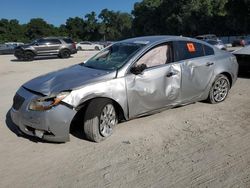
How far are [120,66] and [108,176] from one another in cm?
205

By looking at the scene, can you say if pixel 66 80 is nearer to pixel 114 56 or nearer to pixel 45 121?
pixel 45 121

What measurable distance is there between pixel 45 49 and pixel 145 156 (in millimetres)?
20783

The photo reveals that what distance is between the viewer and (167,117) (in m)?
6.01

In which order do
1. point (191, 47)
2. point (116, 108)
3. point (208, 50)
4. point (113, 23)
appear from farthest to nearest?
point (113, 23), point (208, 50), point (191, 47), point (116, 108)

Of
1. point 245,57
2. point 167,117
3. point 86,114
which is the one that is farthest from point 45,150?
point 245,57

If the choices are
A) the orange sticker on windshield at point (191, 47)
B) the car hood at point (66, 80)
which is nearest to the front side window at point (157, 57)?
the orange sticker on windshield at point (191, 47)

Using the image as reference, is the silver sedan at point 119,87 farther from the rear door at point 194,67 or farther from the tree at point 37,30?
the tree at point 37,30

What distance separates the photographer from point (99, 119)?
480 centimetres

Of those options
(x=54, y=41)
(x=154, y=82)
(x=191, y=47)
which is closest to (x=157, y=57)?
(x=154, y=82)

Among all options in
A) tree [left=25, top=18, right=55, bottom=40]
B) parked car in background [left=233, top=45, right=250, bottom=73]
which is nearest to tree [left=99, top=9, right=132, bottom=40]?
tree [left=25, top=18, right=55, bottom=40]

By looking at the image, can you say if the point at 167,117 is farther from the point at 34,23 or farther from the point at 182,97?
the point at 34,23

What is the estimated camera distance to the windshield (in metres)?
5.47

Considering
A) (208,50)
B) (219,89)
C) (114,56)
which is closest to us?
(114,56)

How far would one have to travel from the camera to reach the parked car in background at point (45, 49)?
76.4 feet
